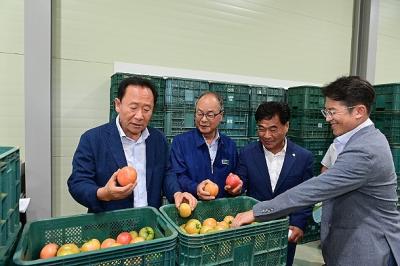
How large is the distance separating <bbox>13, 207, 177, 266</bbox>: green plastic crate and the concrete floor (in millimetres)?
2604

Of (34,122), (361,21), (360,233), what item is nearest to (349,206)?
(360,233)

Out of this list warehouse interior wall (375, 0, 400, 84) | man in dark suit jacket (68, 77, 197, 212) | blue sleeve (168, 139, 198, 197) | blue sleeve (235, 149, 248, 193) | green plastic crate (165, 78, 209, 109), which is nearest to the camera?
man in dark suit jacket (68, 77, 197, 212)

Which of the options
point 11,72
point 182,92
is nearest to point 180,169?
point 182,92

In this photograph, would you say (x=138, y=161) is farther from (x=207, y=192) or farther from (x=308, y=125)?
(x=308, y=125)

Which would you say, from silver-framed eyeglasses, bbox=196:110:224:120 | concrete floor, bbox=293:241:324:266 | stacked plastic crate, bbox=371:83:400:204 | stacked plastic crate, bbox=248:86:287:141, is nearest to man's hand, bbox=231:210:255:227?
silver-framed eyeglasses, bbox=196:110:224:120

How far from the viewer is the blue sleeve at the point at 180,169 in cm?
186

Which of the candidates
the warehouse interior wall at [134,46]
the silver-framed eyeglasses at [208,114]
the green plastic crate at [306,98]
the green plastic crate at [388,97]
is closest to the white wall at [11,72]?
the warehouse interior wall at [134,46]

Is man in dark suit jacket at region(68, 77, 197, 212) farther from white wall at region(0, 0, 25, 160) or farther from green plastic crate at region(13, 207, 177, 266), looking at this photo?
white wall at region(0, 0, 25, 160)

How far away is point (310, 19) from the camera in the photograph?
14.2ft

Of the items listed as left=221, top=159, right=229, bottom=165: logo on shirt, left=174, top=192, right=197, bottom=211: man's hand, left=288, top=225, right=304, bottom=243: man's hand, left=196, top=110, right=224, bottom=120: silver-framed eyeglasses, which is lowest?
left=288, top=225, right=304, bottom=243: man's hand

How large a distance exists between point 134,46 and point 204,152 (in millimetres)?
1733

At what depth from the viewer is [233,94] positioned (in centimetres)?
326

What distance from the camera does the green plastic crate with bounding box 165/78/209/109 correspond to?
289cm

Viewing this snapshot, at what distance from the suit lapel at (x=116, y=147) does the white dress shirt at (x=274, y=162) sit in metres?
1.05
